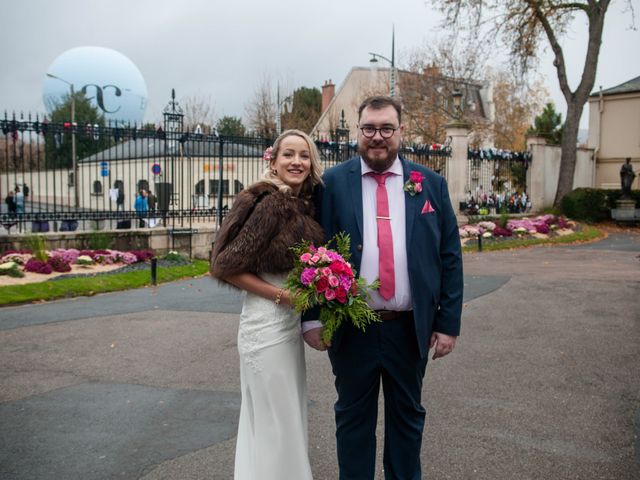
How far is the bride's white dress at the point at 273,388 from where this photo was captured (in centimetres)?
319

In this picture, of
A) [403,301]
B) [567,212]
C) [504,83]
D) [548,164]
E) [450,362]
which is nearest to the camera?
[403,301]

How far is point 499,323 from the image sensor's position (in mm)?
7891

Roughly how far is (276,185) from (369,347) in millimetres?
1024

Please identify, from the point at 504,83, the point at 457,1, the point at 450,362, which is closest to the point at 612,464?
the point at 450,362

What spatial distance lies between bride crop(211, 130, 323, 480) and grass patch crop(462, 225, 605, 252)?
1422 centimetres

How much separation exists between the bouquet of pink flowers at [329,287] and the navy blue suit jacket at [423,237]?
192mm

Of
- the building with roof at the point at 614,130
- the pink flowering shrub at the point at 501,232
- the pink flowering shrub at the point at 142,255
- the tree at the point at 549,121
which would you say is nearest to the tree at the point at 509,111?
the tree at the point at 549,121

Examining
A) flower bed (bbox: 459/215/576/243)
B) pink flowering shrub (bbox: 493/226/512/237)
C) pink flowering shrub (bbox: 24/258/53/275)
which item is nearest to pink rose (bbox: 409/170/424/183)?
pink flowering shrub (bbox: 24/258/53/275)

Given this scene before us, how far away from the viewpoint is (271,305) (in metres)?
3.20

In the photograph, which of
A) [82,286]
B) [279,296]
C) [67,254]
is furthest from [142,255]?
[279,296]

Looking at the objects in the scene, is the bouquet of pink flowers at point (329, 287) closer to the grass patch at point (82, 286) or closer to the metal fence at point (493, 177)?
the grass patch at point (82, 286)

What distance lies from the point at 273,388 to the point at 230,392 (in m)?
2.31

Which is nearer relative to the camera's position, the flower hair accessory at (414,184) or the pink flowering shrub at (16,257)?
the flower hair accessory at (414,184)

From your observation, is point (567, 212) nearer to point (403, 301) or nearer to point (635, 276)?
point (635, 276)
